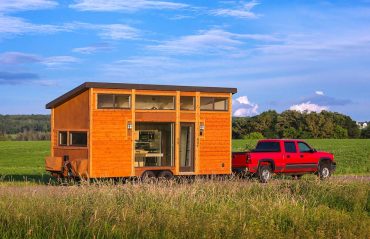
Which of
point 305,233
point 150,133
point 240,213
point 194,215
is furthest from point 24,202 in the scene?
point 150,133

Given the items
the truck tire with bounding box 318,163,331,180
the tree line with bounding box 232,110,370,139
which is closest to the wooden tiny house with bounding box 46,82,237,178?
the truck tire with bounding box 318,163,331,180

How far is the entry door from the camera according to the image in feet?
77.7

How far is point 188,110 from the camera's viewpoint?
77.7ft

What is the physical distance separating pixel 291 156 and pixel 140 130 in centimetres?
670

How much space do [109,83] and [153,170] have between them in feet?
11.2

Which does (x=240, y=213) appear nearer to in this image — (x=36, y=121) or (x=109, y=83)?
(x=109, y=83)

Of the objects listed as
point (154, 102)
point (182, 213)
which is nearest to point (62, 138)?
point (154, 102)

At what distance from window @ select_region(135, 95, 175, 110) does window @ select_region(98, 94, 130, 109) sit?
0.43m

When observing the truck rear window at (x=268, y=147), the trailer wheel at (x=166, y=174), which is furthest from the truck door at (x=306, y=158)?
the trailer wheel at (x=166, y=174)

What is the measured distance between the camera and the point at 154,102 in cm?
2323

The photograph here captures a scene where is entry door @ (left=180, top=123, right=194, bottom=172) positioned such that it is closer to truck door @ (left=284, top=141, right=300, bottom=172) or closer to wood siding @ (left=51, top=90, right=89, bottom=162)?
wood siding @ (left=51, top=90, right=89, bottom=162)

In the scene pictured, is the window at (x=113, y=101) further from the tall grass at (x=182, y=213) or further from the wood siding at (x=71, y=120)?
the tall grass at (x=182, y=213)

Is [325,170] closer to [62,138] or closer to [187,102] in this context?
[187,102]

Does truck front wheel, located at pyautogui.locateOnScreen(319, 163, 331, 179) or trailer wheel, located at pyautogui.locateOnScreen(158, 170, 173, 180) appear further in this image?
truck front wheel, located at pyautogui.locateOnScreen(319, 163, 331, 179)
